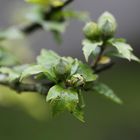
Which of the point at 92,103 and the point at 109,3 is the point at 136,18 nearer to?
the point at 109,3

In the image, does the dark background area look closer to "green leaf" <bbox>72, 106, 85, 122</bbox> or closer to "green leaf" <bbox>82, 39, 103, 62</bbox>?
"green leaf" <bbox>82, 39, 103, 62</bbox>

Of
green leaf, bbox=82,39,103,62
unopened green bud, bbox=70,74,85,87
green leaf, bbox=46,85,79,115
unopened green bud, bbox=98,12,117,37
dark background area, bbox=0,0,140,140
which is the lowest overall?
dark background area, bbox=0,0,140,140

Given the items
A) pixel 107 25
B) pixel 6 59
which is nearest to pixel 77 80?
pixel 107 25

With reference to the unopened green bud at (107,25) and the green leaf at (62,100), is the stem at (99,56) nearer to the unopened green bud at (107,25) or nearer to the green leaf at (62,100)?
the unopened green bud at (107,25)

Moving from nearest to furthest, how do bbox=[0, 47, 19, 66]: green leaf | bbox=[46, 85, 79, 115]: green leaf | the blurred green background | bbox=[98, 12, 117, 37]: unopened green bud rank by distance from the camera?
1. bbox=[46, 85, 79, 115]: green leaf
2. bbox=[98, 12, 117, 37]: unopened green bud
3. bbox=[0, 47, 19, 66]: green leaf
4. the blurred green background

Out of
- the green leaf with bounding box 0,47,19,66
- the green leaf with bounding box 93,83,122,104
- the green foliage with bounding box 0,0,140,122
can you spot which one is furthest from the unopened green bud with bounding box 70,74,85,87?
the green leaf with bounding box 0,47,19,66

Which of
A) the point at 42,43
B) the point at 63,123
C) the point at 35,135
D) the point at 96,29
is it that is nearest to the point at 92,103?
the point at 63,123

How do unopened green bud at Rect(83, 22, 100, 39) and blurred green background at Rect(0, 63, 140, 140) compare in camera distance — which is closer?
unopened green bud at Rect(83, 22, 100, 39)

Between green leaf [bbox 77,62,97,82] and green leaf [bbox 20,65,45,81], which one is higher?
green leaf [bbox 20,65,45,81]

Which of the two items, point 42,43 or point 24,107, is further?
point 42,43
